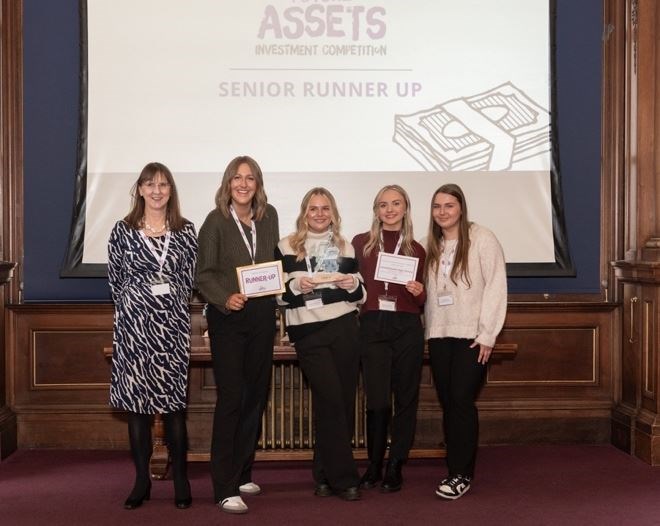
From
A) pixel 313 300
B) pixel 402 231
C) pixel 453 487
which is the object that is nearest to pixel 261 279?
pixel 313 300

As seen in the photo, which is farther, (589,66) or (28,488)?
(589,66)

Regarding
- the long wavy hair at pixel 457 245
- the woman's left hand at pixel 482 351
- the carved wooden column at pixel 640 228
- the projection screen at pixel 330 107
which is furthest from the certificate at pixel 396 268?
the carved wooden column at pixel 640 228

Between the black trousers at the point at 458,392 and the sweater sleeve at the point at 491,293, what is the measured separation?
96 mm

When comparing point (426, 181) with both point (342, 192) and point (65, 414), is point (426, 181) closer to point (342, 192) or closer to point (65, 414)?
point (342, 192)

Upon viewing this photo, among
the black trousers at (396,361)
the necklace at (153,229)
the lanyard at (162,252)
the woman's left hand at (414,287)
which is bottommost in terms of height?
the black trousers at (396,361)

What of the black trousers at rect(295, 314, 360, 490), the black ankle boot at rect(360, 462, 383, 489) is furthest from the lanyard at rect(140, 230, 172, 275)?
the black ankle boot at rect(360, 462, 383, 489)

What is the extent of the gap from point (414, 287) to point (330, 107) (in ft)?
5.67

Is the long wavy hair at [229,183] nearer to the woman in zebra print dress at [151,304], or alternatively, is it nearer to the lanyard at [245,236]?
the lanyard at [245,236]

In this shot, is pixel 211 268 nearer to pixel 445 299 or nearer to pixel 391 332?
pixel 391 332

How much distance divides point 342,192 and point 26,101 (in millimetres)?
2002

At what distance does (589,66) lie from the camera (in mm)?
5074

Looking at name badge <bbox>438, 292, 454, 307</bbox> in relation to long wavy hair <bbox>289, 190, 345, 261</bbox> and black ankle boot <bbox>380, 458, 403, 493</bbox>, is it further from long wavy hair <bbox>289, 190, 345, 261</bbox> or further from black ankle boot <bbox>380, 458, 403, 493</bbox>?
black ankle boot <bbox>380, 458, 403, 493</bbox>

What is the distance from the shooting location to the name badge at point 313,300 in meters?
3.60

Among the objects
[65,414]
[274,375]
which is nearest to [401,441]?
[274,375]
